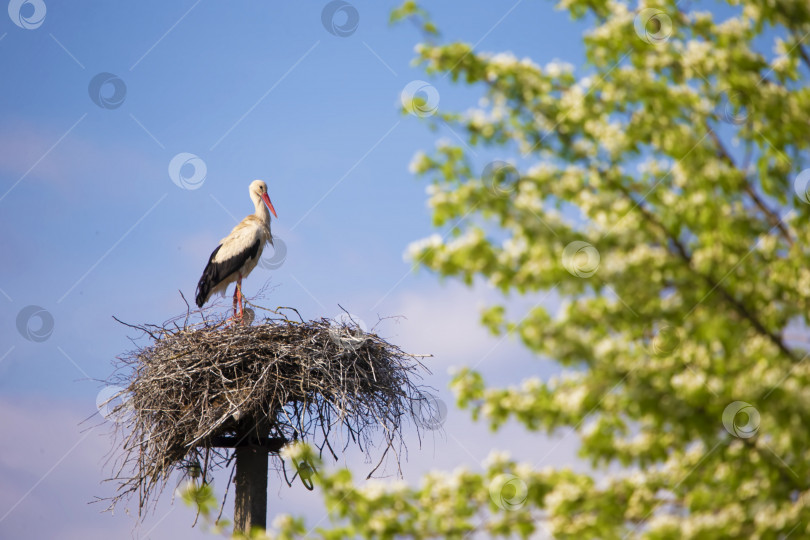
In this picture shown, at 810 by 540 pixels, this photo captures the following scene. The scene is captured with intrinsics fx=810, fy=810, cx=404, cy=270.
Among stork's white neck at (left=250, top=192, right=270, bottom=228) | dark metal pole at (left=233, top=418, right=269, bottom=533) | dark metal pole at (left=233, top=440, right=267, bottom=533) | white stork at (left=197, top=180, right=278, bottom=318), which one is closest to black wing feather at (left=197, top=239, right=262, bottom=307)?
white stork at (left=197, top=180, right=278, bottom=318)

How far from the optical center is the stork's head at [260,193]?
540 inches

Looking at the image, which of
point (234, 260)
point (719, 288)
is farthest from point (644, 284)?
point (234, 260)

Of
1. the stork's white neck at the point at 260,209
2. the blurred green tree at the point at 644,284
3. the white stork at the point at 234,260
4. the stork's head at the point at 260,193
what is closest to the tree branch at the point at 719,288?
the blurred green tree at the point at 644,284

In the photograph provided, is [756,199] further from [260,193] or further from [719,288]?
[260,193]

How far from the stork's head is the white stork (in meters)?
0.73

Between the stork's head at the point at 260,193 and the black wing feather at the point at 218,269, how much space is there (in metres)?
1.22

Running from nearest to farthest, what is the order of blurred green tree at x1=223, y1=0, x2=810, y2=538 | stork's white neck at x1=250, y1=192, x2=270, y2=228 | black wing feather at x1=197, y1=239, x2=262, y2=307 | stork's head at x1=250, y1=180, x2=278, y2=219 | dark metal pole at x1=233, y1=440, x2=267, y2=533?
blurred green tree at x1=223, y1=0, x2=810, y2=538 < dark metal pole at x1=233, y1=440, x2=267, y2=533 < black wing feather at x1=197, y1=239, x2=262, y2=307 < stork's white neck at x1=250, y1=192, x2=270, y2=228 < stork's head at x1=250, y1=180, x2=278, y2=219

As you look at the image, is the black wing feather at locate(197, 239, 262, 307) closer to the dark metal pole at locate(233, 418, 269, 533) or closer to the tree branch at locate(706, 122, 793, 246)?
the dark metal pole at locate(233, 418, 269, 533)

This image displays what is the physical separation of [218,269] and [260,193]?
1.97m

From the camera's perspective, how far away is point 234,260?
1235 centimetres

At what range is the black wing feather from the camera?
12352mm

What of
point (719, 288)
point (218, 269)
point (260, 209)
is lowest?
point (719, 288)

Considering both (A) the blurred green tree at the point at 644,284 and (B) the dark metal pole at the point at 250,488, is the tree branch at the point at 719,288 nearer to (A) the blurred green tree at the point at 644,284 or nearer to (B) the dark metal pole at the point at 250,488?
(A) the blurred green tree at the point at 644,284

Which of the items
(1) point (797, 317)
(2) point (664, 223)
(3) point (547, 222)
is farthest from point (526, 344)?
(1) point (797, 317)
